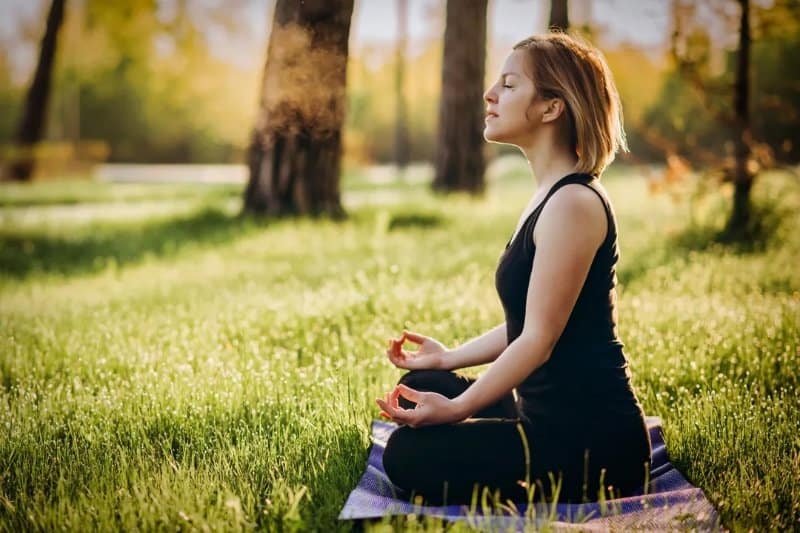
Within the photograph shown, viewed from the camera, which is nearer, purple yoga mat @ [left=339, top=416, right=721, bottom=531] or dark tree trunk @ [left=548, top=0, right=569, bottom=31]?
purple yoga mat @ [left=339, top=416, right=721, bottom=531]

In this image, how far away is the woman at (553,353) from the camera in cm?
273

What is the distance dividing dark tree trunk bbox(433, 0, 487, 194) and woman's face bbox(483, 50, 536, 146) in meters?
10.4

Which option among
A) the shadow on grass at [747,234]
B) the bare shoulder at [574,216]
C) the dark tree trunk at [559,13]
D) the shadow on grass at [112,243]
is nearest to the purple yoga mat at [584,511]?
the bare shoulder at [574,216]

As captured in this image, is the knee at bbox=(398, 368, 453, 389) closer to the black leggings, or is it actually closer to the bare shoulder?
the black leggings

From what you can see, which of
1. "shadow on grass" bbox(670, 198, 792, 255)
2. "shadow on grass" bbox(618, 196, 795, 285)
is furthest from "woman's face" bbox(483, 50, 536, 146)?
"shadow on grass" bbox(670, 198, 792, 255)

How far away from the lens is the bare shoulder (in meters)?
2.71

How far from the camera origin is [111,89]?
1890 inches

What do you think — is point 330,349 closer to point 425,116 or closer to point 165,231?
point 165,231

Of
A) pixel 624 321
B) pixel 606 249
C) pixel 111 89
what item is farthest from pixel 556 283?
pixel 111 89

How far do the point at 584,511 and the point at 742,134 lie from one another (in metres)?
6.74

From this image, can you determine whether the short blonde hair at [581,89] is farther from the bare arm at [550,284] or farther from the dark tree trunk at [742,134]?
the dark tree trunk at [742,134]

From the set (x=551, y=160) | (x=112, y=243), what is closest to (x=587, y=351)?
(x=551, y=160)

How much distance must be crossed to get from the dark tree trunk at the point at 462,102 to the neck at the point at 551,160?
1049cm

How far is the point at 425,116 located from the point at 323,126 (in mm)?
43141
